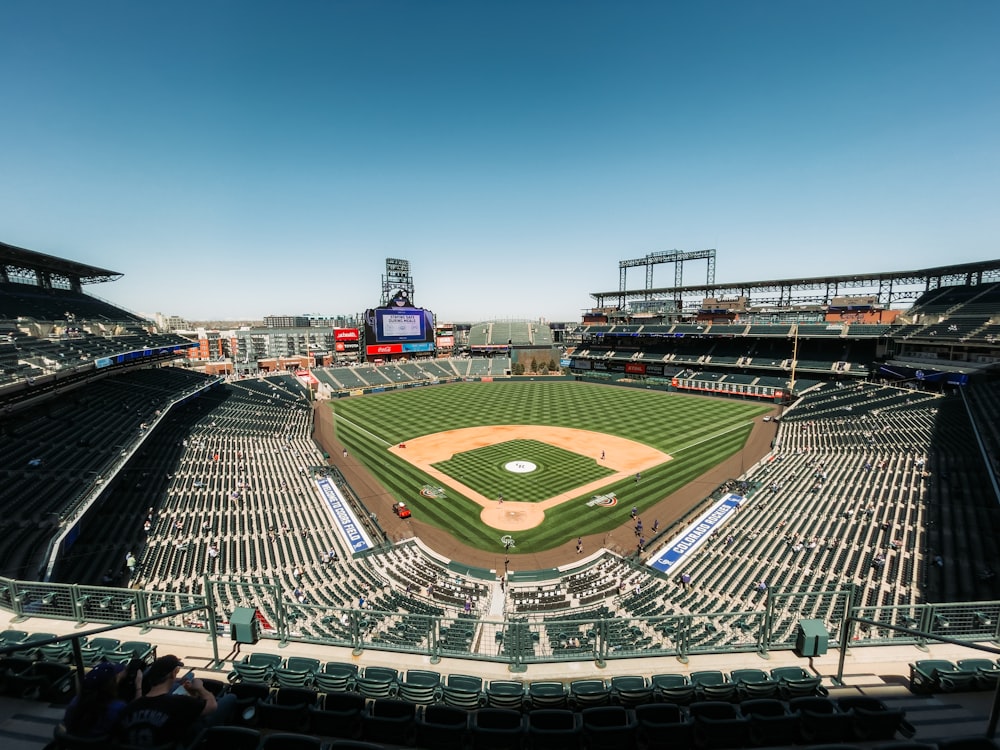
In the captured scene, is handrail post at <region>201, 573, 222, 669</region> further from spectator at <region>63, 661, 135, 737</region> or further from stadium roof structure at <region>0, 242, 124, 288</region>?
stadium roof structure at <region>0, 242, 124, 288</region>

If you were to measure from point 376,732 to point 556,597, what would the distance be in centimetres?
1480

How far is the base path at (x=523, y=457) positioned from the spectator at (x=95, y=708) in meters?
22.5

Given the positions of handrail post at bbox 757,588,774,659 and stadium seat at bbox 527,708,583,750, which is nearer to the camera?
stadium seat at bbox 527,708,583,750

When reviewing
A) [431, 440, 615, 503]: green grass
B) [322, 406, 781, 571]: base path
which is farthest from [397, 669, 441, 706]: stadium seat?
[431, 440, 615, 503]: green grass

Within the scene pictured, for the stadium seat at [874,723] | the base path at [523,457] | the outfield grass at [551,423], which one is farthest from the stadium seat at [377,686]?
the base path at [523,457]

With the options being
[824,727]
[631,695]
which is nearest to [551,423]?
[631,695]

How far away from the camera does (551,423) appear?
50094 mm

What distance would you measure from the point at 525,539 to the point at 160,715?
2174 cm

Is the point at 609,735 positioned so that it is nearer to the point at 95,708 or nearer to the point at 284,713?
the point at 284,713

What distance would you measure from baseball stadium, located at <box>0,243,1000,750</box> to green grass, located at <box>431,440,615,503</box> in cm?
34

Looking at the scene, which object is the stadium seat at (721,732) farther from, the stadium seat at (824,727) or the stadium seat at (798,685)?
the stadium seat at (798,685)

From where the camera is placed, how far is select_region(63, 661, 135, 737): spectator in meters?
4.16

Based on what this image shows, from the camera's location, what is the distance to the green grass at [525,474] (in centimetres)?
3109

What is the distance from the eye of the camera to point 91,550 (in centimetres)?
1794
